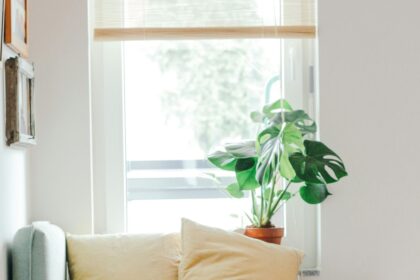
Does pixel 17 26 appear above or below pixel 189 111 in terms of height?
above

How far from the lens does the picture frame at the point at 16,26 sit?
2.26 meters

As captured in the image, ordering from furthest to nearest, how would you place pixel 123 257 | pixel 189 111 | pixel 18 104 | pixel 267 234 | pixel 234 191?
pixel 189 111, pixel 234 191, pixel 267 234, pixel 123 257, pixel 18 104

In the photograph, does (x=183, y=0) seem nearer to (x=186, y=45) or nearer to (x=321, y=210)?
(x=186, y=45)

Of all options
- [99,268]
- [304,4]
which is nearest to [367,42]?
[304,4]

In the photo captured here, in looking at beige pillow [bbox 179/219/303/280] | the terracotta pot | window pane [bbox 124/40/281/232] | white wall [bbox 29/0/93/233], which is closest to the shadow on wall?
white wall [bbox 29/0/93/233]

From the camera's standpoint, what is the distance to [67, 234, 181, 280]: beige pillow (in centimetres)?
246

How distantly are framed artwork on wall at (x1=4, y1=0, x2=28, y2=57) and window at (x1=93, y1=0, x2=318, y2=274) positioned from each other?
0.43m

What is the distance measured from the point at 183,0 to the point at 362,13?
724 millimetres

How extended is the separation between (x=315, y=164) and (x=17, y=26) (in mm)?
1168

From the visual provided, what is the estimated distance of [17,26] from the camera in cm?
239

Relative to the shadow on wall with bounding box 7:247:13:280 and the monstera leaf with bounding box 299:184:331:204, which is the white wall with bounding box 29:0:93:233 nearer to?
the shadow on wall with bounding box 7:247:13:280

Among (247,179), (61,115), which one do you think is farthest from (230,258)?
(61,115)

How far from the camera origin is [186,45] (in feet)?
9.57

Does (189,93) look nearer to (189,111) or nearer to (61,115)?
(189,111)
